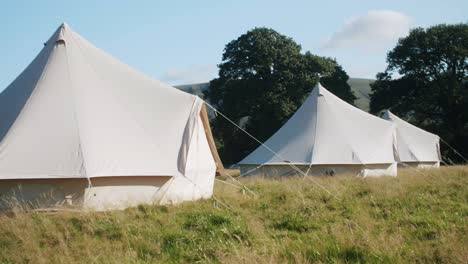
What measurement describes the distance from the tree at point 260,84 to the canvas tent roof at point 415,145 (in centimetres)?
743

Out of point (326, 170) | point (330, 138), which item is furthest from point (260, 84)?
point (326, 170)

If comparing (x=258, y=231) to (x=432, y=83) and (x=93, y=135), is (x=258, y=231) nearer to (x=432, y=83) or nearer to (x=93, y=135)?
(x=93, y=135)

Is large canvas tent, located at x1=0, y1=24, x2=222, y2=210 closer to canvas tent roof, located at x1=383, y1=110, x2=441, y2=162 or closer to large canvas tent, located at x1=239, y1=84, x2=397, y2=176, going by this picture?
large canvas tent, located at x1=239, y1=84, x2=397, y2=176

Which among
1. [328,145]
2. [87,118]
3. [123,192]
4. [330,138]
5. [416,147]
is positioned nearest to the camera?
[123,192]

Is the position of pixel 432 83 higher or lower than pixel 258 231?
higher

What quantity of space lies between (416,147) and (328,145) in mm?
11297

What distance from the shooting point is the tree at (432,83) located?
1323 inches

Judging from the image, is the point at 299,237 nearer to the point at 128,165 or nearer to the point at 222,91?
the point at 128,165

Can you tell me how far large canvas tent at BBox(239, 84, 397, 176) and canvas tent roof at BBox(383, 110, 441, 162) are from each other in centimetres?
684

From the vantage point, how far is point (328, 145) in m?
16.2

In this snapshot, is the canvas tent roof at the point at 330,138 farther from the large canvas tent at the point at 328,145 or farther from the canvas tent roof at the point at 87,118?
the canvas tent roof at the point at 87,118

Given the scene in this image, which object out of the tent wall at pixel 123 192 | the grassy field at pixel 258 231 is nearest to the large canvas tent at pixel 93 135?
the tent wall at pixel 123 192

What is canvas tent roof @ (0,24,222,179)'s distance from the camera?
8.49 meters

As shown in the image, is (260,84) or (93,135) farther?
(260,84)
